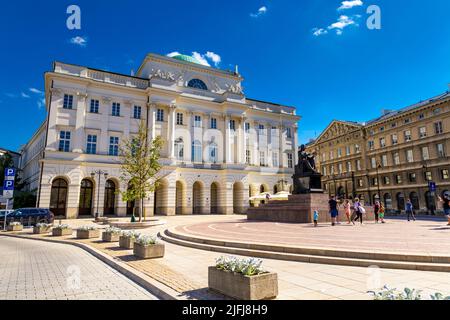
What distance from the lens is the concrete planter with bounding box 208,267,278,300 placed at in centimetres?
503

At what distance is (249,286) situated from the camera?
5.01m

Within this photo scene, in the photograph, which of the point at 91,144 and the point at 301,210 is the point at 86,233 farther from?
the point at 91,144

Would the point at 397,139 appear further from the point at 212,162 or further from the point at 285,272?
the point at 285,272

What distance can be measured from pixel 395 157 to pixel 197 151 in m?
37.2

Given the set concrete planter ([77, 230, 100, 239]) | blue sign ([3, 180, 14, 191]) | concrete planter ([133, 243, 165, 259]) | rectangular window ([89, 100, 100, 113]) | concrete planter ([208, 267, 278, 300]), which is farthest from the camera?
rectangular window ([89, 100, 100, 113])

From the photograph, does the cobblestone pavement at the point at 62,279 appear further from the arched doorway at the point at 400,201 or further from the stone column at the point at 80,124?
the arched doorway at the point at 400,201

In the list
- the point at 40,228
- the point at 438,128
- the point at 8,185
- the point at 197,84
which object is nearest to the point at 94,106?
the point at 197,84

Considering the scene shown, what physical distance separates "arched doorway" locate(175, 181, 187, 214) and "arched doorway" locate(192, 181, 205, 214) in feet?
9.40

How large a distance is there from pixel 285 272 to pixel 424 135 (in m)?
51.7

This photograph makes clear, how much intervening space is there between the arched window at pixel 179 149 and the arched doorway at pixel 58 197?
15.2 metres

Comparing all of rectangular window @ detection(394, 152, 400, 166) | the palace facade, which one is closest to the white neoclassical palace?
the palace facade

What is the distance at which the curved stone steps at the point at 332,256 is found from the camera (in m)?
7.62

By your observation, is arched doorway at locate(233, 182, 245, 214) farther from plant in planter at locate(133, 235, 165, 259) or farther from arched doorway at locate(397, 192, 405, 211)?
plant in planter at locate(133, 235, 165, 259)
